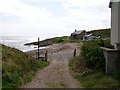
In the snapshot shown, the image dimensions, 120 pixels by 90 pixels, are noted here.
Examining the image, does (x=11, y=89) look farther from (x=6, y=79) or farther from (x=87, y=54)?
(x=87, y=54)

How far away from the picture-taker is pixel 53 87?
720 inches

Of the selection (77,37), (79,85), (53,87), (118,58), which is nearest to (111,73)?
(118,58)

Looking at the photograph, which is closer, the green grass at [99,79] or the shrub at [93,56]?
the green grass at [99,79]

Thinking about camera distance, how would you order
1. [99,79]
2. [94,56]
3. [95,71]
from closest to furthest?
1. [99,79]
2. [95,71]
3. [94,56]

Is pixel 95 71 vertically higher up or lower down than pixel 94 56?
lower down

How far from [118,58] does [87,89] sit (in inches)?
172

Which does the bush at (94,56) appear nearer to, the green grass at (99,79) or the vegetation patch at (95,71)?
the vegetation patch at (95,71)

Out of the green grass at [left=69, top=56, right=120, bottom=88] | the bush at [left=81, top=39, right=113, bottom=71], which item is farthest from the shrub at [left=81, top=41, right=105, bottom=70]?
the green grass at [left=69, top=56, right=120, bottom=88]

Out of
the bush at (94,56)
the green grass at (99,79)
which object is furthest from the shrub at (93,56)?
the green grass at (99,79)

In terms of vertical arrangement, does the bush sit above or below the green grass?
above

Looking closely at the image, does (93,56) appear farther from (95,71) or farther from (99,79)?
(99,79)

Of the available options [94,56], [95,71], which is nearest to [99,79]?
[95,71]

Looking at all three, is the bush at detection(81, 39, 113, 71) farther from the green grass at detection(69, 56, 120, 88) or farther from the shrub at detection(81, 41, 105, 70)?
the green grass at detection(69, 56, 120, 88)

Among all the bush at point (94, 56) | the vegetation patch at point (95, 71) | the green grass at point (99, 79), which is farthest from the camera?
the bush at point (94, 56)
